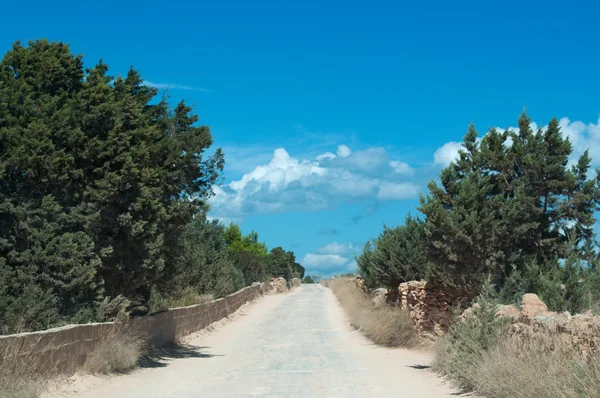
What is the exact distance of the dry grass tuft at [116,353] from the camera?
13177 millimetres

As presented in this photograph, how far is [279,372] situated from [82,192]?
6390mm

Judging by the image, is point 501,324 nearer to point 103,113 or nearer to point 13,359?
point 13,359

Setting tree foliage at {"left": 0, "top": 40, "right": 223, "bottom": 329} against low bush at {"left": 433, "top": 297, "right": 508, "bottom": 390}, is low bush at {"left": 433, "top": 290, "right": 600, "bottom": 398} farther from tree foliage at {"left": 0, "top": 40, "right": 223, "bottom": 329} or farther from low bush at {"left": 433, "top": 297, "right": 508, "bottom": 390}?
tree foliage at {"left": 0, "top": 40, "right": 223, "bottom": 329}

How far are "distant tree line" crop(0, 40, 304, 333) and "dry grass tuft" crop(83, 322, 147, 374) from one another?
2.17 feet

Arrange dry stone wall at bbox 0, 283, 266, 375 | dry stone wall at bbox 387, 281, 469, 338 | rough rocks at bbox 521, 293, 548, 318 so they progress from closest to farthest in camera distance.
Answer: dry stone wall at bbox 0, 283, 266, 375 → rough rocks at bbox 521, 293, 548, 318 → dry stone wall at bbox 387, 281, 469, 338

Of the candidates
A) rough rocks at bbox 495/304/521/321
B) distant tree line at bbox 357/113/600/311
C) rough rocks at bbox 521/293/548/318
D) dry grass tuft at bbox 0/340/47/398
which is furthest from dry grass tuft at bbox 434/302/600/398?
dry grass tuft at bbox 0/340/47/398

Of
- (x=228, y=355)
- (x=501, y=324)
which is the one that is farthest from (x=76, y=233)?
(x=501, y=324)

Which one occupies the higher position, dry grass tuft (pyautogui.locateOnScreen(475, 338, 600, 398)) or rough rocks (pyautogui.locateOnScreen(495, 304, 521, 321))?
rough rocks (pyautogui.locateOnScreen(495, 304, 521, 321))

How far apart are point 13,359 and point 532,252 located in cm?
1277

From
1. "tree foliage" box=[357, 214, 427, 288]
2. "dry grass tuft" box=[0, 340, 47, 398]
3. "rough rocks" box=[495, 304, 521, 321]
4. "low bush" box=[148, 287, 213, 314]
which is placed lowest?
"dry grass tuft" box=[0, 340, 47, 398]

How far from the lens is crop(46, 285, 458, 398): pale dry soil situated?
1198 centimetres

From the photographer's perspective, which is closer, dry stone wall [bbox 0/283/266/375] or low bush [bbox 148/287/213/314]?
dry stone wall [bbox 0/283/266/375]

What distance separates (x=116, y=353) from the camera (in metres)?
14.0

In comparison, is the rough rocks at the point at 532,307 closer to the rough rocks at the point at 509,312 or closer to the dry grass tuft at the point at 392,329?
the rough rocks at the point at 509,312
